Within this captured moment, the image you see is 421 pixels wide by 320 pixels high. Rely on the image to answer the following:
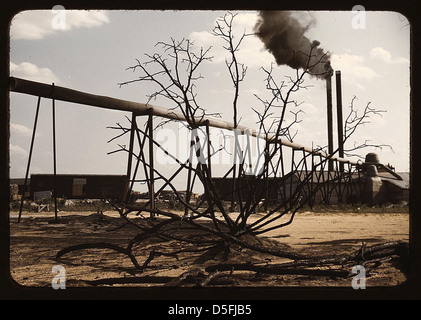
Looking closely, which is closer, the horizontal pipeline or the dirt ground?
the dirt ground

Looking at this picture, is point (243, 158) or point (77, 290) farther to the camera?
point (243, 158)

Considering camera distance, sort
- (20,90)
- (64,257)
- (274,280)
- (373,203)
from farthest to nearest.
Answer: (373,203), (20,90), (64,257), (274,280)

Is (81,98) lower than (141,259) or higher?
higher

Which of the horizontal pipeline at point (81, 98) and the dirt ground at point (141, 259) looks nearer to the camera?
the dirt ground at point (141, 259)

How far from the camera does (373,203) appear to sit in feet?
56.8

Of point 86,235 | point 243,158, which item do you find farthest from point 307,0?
point 86,235

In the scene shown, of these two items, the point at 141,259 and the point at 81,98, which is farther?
the point at 81,98

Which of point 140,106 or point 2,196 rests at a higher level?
point 140,106

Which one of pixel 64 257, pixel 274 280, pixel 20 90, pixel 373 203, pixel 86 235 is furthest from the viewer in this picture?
pixel 373 203

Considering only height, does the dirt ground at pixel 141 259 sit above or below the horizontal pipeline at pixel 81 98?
below

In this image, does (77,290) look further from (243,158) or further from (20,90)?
(20,90)

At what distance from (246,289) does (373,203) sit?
16964 mm

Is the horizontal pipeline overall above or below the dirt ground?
above
